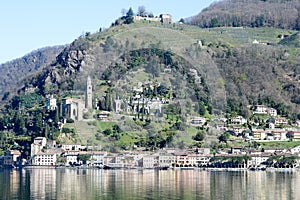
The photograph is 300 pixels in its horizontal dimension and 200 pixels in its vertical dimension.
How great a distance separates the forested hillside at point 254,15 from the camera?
120750 millimetres

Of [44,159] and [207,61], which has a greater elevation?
[207,61]

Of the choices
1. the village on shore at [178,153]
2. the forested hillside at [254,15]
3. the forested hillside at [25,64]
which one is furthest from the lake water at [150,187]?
the forested hillside at [25,64]

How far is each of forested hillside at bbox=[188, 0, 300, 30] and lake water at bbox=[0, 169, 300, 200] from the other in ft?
211

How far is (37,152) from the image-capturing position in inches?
3031

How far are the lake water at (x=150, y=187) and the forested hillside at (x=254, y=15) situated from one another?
6438cm

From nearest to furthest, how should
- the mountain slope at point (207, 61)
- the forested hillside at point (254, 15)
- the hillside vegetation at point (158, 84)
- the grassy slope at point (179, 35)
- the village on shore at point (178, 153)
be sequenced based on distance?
the village on shore at point (178, 153) → the hillside vegetation at point (158, 84) → the mountain slope at point (207, 61) → the grassy slope at point (179, 35) → the forested hillside at point (254, 15)

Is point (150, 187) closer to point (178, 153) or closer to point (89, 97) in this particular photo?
point (178, 153)

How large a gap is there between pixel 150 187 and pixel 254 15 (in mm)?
77870

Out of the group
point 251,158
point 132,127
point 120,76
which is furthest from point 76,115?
point 251,158

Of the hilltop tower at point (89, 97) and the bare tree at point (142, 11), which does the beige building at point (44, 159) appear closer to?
the hilltop tower at point (89, 97)

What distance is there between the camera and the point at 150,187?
47250 millimetres

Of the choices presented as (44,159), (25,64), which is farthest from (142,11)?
(25,64)

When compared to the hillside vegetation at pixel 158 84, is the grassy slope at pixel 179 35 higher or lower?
higher

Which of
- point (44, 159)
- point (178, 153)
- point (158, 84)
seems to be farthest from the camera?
point (158, 84)
